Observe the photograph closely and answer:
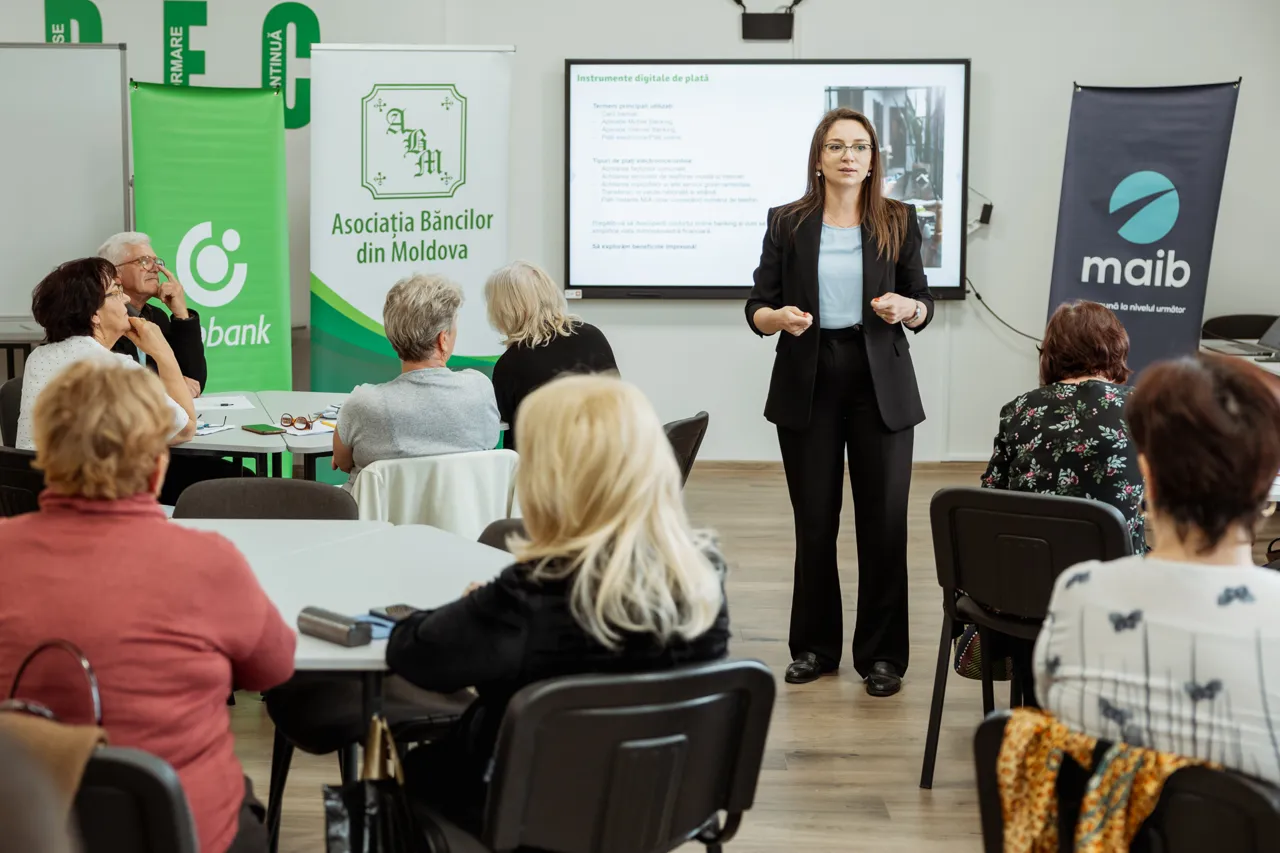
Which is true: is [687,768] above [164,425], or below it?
below

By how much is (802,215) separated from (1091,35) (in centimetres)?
388

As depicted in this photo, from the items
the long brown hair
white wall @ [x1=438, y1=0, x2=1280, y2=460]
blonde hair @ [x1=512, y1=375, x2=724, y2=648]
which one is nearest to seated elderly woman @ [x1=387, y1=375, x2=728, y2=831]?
blonde hair @ [x1=512, y1=375, x2=724, y2=648]

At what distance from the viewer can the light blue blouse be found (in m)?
3.68

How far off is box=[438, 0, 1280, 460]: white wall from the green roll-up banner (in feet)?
4.47

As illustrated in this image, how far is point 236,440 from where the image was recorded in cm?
388

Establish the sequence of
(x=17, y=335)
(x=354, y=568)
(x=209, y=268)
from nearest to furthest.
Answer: (x=354, y=568) < (x=17, y=335) < (x=209, y=268)

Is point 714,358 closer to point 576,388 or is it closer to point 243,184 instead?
point 243,184

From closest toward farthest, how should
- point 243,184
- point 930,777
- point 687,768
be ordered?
1. point 687,768
2. point 930,777
3. point 243,184

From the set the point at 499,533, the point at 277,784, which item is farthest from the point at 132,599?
the point at 277,784

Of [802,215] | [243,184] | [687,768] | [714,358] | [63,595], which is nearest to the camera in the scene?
[63,595]

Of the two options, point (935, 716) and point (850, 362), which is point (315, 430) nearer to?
Answer: point (850, 362)

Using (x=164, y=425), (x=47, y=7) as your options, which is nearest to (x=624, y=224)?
(x=47, y=7)

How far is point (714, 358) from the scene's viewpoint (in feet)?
23.4

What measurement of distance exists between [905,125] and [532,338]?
11.9 ft
